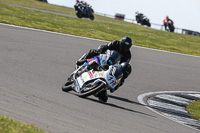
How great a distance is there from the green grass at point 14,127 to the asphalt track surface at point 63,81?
0.29 metres

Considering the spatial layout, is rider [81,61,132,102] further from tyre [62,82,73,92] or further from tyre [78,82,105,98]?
tyre [62,82,73,92]

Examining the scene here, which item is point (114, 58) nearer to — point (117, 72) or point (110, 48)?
point (110, 48)

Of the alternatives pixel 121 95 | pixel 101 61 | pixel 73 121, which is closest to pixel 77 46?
pixel 121 95

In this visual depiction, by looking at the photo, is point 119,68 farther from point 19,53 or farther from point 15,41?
point 15,41

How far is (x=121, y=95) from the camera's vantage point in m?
9.98

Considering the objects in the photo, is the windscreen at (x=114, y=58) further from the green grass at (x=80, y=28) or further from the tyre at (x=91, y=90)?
the green grass at (x=80, y=28)

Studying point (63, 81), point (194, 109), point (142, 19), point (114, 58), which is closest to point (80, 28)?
point (63, 81)

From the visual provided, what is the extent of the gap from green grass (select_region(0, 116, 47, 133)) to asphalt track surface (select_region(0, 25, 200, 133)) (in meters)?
0.29

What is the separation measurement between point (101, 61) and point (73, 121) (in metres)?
2.78

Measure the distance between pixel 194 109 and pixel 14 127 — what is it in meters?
6.35

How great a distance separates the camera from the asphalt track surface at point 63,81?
603 centimetres

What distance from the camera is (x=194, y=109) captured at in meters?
10.3

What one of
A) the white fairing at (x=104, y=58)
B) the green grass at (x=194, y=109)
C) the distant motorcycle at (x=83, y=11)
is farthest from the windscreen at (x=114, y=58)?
the distant motorcycle at (x=83, y=11)

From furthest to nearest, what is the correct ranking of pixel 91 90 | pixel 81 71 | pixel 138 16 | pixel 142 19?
pixel 138 16
pixel 142 19
pixel 81 71
pixel 91 90
